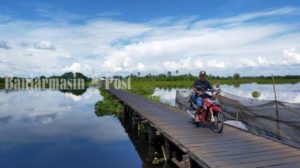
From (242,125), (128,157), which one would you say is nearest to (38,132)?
(128,157)

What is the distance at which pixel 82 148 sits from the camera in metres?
14.5

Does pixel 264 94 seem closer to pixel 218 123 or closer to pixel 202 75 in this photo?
pixel 202 75

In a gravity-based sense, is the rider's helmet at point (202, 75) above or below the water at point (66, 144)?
above

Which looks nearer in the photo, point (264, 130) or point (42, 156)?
point (264, 130)

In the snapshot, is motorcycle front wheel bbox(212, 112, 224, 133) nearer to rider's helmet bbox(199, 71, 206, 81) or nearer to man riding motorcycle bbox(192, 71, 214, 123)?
man riding motorcycle bbox(192, 71, 214, 123)

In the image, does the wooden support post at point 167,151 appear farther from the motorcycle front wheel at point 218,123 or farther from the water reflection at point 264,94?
the water reflection at point 264,94

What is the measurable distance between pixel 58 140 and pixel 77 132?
2.30 meters

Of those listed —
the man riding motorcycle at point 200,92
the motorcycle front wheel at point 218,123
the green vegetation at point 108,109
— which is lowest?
the green vegetation at point 108,109

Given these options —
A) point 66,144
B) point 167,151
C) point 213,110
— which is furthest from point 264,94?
point 213,110

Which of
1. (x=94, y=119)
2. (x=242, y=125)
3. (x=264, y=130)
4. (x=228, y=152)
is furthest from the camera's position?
(x=94, y=119)

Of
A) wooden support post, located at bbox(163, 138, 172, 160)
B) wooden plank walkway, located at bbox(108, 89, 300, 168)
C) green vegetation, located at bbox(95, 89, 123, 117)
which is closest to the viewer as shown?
wooden plank walkway, located at bbox(108, 89, 300, 168)

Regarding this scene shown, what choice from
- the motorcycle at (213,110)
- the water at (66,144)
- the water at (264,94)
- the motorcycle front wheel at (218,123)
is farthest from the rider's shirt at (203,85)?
the water at (264,94)

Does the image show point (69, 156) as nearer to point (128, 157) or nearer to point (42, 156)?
point (42, 156)

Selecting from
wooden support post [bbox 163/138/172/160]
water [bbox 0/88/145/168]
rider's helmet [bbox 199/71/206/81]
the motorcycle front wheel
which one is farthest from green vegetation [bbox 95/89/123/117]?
the motorcycle front wheel
